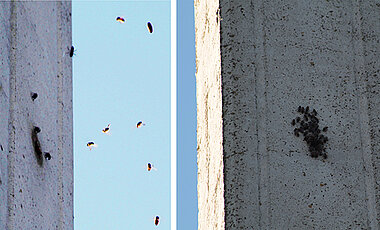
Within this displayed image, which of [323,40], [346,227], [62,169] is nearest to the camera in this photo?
[346,227]

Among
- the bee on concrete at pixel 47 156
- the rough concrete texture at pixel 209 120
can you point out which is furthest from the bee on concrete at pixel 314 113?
the bee on concrete at pixel 47 156

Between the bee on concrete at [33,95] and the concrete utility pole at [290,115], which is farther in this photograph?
the bee on concrete at [33,95]

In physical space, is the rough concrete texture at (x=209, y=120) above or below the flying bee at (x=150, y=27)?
below

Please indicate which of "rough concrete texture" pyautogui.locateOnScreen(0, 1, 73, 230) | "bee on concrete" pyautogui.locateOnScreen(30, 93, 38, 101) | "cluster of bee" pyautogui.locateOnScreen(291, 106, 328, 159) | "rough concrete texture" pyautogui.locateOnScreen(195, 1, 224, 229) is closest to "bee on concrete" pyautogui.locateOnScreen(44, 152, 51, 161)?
"rough concrete texture" pyautogui.locateOnScreen(0, 1, 73, 230)

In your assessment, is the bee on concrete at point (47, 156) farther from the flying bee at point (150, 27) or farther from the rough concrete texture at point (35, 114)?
the flying bee at point (150, 27)

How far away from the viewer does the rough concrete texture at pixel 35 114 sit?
7.57 ft

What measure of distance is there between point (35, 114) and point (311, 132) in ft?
2.59

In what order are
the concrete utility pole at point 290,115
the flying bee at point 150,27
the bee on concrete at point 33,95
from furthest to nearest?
the flying bee at point 150,27 < the bee on concrete at point 33,95 < the concrete utility pole at point 290,115

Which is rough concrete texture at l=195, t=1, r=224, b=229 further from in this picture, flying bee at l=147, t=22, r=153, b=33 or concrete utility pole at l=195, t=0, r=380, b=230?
flying bee at l=147, t=22, r=153, b=33

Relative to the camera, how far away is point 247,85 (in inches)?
94.5

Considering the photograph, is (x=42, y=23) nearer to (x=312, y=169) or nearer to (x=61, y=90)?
(x=61, y=90)

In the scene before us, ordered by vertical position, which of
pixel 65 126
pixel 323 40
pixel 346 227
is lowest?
pixel 346 227

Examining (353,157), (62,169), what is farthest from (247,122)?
(62,169)

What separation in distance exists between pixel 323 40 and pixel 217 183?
517 millimetres
